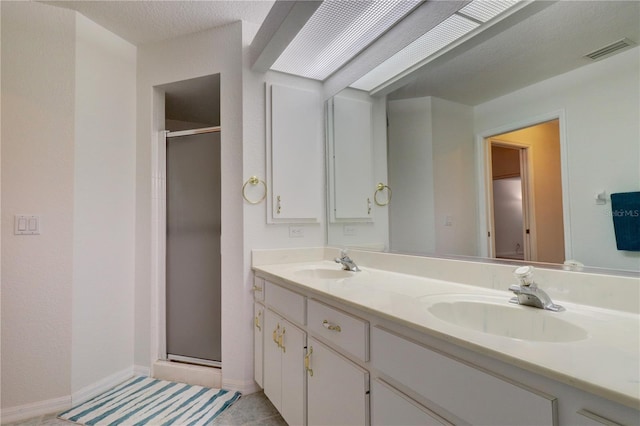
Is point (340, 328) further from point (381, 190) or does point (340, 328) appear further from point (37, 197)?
point (37, 197)

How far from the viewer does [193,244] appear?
2.21m

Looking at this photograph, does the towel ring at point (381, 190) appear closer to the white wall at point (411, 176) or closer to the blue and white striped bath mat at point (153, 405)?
the white wall at point (411, 176)

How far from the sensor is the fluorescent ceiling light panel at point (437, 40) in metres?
1.21

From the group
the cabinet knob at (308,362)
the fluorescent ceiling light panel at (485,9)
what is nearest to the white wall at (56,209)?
the cabinet knob at (308,362)

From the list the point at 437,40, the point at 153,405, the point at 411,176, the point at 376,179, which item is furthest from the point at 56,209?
the point at 437,40

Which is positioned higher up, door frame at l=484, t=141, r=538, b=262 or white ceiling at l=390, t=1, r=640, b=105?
white ceiling at l=390, t=1, r=640, b=105

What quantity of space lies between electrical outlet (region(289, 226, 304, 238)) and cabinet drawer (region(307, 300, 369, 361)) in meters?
0.85

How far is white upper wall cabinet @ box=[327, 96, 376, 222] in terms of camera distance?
1898 millimetres

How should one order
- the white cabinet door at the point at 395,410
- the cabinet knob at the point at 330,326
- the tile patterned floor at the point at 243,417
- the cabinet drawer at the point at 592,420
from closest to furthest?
the cabinet drawer at the point at 592,420
the white cabinet door at the point at 395,410
the cabinet knob at the point at 330,326
the tile patterned floor at the point at 243,417

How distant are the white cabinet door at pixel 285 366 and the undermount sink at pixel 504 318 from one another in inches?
24.5

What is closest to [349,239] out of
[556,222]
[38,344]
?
[556,222]

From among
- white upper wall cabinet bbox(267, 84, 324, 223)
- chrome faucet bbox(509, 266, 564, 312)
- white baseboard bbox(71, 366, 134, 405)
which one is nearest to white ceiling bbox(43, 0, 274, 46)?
white upper wall cabinet bbox(267, 84, 324, 223)

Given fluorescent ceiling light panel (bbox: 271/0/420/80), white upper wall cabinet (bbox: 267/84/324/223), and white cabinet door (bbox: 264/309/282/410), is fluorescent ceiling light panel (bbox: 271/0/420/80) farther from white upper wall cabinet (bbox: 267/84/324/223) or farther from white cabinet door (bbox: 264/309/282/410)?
white cabinet door (bbox: 264/309/282/410)

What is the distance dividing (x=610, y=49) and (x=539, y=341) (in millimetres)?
887
